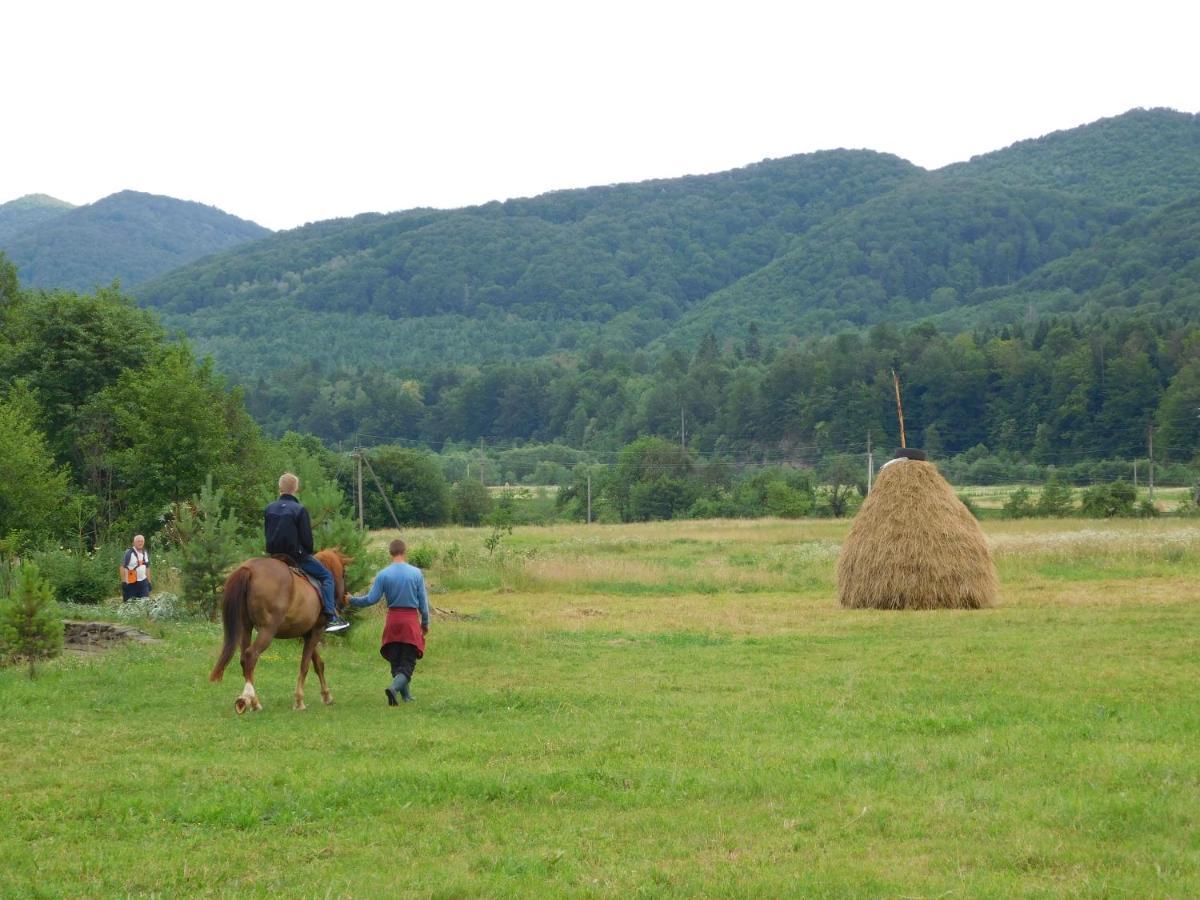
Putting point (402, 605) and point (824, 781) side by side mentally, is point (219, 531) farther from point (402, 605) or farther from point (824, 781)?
point (824, 781)

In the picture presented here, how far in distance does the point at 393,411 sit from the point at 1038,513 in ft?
292

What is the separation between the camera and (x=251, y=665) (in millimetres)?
12539

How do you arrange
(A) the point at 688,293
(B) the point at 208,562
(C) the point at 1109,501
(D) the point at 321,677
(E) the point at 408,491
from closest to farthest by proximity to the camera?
(D) the point at 321,677, (B) the point at 208,562, (C) the point at 1109,501, (E) the point at 408,491, (A) the point at 688,293

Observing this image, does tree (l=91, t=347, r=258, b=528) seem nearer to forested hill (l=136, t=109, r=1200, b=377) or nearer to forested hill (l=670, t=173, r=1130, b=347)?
forested hill (l=136, t=109, r=1200, b=377)

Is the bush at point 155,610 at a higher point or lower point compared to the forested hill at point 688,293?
lower

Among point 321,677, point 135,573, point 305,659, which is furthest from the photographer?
point 135,573

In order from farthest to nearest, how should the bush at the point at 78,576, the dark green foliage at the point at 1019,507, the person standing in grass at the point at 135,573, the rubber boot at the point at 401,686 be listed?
the dark green foliage at the point at 1019,507, the bush at the point at 78,576, the person standing in grass at the point at 135,573, the rubber boot at the point at 401,686

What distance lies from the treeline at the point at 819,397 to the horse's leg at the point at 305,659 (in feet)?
283

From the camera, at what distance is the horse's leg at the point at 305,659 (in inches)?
502

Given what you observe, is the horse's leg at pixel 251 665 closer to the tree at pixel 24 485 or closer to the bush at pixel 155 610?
the bush at pixel 155 610

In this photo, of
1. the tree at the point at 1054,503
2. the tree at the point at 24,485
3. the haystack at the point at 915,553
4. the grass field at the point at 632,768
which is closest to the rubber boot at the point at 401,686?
the grass field at the point at 632,768

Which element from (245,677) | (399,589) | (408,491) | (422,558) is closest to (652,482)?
(408,491)

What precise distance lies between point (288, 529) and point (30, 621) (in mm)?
4443

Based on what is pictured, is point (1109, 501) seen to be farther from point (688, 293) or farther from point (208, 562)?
point (688, 293)
